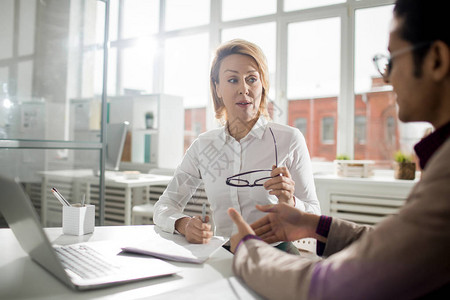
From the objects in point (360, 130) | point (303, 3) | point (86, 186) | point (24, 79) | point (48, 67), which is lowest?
point (86, 186)

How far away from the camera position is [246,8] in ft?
13.4

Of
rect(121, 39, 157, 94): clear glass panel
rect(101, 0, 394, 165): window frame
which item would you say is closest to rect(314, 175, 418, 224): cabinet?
rect(101, 0, 394, 165): window frame

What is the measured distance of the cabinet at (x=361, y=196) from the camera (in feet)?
9.35

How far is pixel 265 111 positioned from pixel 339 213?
1629 mm

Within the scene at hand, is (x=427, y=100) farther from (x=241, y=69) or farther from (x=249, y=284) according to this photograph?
(x=241, y=69)

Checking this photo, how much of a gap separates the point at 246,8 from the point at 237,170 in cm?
300

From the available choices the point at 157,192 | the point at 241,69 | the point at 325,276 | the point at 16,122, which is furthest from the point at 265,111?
the point at 157,192

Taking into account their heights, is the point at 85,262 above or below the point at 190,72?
below

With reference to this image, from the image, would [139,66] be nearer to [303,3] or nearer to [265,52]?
[265,52]

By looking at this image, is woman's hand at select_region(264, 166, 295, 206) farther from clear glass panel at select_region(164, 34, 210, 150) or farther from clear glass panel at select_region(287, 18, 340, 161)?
clear glass panel at select_region(164, 34, 210, 150)

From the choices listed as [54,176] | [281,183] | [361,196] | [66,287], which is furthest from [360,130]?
[54,176]

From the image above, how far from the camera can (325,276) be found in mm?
540

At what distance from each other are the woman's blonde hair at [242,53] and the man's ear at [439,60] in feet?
3.70

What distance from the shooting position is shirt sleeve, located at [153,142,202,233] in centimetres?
142
